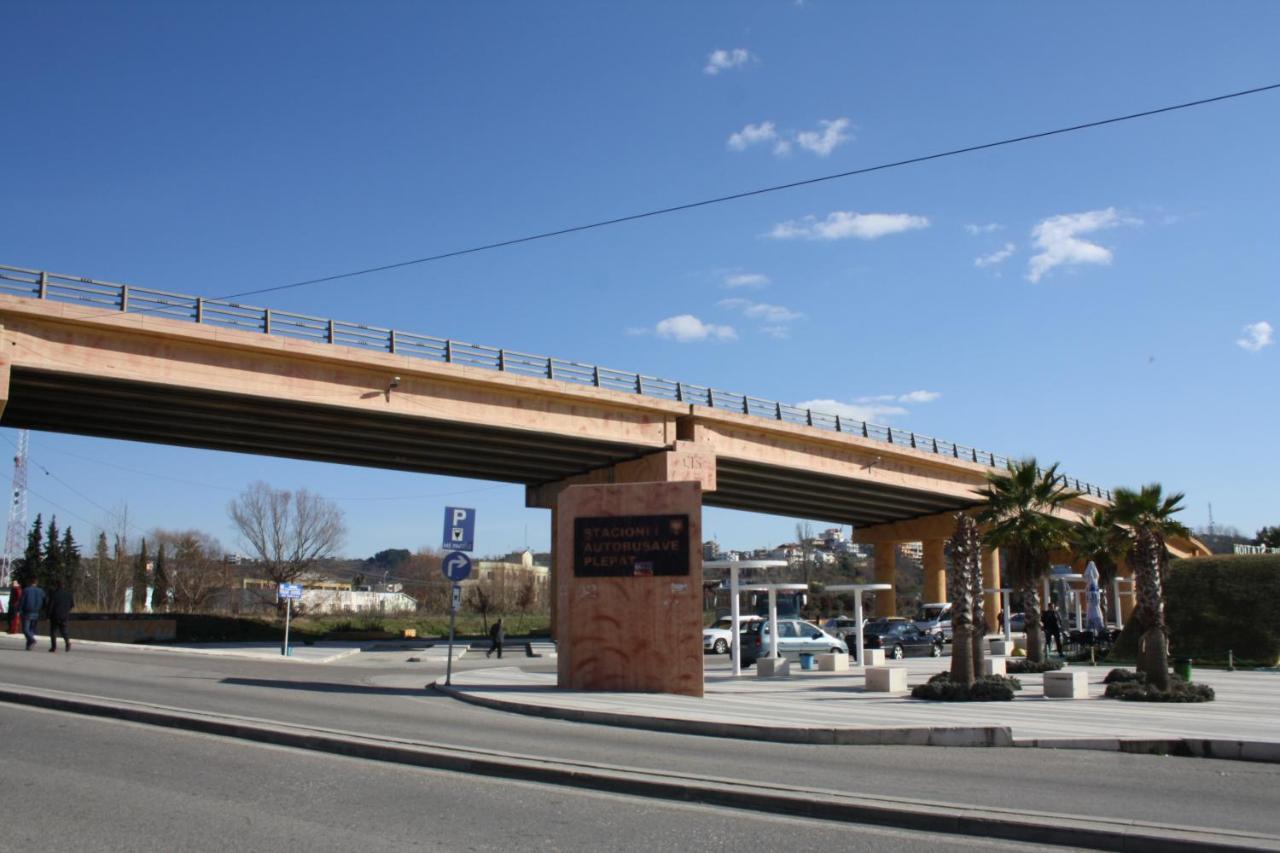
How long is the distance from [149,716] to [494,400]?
26.1 metres

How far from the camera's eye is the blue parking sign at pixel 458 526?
65.2 ft

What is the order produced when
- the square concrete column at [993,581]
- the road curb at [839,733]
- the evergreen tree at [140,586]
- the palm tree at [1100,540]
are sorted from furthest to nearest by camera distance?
1. the evergreen tree at [140,586]
2. the square concrete column at [993,581]
3. the palm tree at [1100,540]
4. the road curb at [839,733]

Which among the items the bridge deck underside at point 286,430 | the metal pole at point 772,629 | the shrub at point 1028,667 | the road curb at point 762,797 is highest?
the bridge deck underside at point 286,430

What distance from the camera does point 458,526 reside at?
2014 centimetres

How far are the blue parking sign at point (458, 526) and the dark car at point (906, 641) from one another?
17.4 meters

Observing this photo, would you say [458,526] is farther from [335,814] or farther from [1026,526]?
[1026,526]

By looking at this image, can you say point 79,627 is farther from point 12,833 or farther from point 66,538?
point 66,538

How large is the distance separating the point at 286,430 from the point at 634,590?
2444 centimetres

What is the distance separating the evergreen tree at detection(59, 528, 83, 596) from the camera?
87562 millimetres

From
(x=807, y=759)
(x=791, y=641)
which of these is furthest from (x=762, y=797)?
(x=791, y=641)

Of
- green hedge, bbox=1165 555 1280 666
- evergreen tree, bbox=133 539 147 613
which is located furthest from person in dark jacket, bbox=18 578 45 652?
evergreen tree, bbox=133 539 147 613

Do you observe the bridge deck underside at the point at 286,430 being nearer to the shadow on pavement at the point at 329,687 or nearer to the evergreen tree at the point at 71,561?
the shadow on pavement at the point at 329,687

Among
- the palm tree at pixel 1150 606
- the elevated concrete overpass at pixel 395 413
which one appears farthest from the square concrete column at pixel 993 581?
the palm tree at pixel 1150 606

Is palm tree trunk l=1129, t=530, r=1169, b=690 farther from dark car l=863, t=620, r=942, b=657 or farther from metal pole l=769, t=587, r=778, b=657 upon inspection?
dark car l=863, t=620, r=942, b=657
